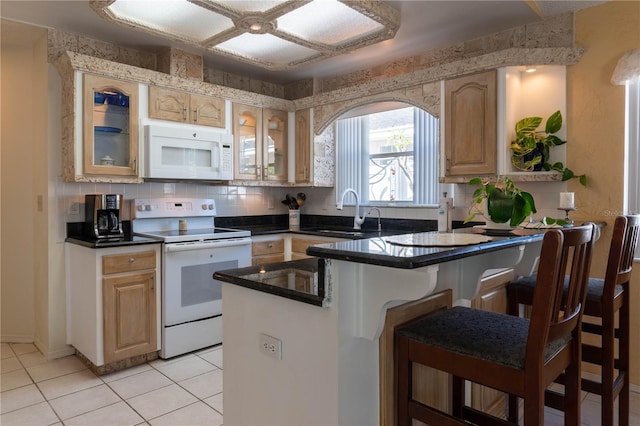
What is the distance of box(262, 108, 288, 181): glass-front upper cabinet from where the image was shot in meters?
4.16

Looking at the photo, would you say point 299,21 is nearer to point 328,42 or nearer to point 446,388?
point 328,42

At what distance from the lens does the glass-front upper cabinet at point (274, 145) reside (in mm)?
4164

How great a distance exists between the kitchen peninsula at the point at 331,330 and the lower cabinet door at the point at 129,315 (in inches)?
61.0

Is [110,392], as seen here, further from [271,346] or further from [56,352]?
[271,346]

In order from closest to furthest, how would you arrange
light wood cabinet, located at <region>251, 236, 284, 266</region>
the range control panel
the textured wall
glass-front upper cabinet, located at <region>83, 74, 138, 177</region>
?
the textured wall < glass-front upper cabinet, located at <region>83, 74, 138, 177</region> < the range control panel < light wood cabinet, located at <region>251, 236, 284, 266</region>

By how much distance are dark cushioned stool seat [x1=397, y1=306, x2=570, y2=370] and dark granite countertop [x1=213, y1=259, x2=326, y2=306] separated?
0.34 m

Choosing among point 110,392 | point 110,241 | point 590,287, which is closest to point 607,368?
point 590,287

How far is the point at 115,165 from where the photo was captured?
319cm

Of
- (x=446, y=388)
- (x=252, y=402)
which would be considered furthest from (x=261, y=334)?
(x=446, y=388)

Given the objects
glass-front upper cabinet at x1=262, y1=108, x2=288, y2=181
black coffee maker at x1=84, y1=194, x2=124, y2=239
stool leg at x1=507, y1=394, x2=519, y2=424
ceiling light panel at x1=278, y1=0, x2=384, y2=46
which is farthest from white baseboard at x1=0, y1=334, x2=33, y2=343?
stool leg at x1=507, y1=394, x2=519, y2=424

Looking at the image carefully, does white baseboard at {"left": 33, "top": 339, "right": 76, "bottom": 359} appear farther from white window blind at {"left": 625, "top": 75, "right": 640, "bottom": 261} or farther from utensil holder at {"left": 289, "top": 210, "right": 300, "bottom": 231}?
white window blind at {"left": 625, "top": 75, "right": 640, "bottom": 261}

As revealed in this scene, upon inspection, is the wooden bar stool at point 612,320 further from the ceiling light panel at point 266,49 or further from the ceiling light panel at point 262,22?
the ceiling light panel at point 266,49

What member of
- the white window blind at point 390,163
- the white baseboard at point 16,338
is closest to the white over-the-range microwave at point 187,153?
the white window blind at point 390,163

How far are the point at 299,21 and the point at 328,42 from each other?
0.37 m
